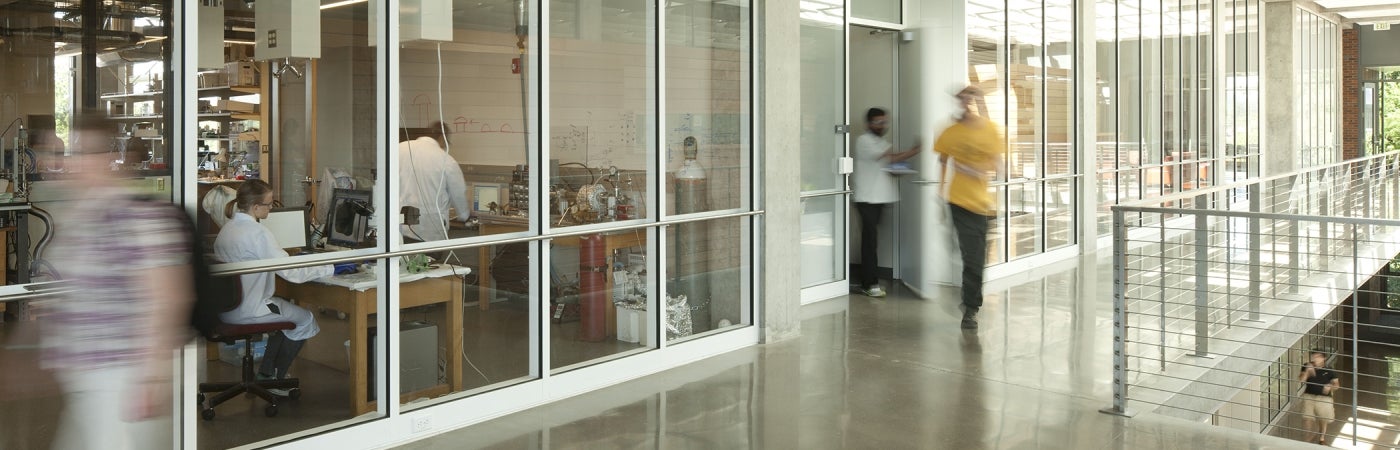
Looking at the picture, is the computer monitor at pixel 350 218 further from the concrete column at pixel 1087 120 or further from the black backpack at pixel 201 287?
the concrete column at pixel 1087 120

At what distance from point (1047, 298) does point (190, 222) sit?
6.97 metres

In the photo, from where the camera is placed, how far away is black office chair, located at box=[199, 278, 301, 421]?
4879 mm

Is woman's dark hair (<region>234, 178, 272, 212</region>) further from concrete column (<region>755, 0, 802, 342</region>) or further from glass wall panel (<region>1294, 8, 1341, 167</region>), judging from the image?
glass wall panel (<region>1294, 8, 1341, 167</region>)

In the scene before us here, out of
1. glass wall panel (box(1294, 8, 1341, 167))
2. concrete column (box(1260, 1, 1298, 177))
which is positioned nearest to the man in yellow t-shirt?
concrete column (box(1260, 1, 1298, 177))

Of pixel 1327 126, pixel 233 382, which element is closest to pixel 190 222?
pixel 233 382

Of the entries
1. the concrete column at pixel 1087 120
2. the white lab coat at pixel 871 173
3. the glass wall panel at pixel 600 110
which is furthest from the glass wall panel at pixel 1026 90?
the glass wall panel at pixel 600 110

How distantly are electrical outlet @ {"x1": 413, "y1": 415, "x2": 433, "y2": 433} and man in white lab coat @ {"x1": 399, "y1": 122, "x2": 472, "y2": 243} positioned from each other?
0.77 meters

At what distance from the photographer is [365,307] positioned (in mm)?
4797

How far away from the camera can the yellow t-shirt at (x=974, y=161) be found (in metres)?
7.11

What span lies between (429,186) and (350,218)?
361 mm

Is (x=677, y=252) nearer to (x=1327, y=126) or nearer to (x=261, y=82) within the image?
(x=261, y=82)

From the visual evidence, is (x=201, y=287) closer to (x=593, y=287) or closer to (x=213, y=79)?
(x=593, y=287)

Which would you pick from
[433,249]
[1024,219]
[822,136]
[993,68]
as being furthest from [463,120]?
[1024,219]

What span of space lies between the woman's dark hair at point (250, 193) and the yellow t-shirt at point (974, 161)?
417 cm
